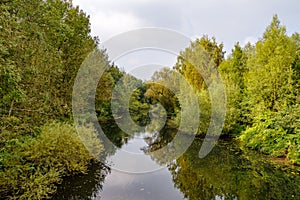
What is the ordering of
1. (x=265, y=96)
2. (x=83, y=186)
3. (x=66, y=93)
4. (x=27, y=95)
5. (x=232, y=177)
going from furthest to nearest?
1. (x=265, y=96)
2. (x=66, y=93)
3. (x=232, y=177)
4. (x=83, y=186)
5. (x=27, y=95)

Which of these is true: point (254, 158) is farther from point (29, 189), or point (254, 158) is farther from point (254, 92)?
point (29, 189)

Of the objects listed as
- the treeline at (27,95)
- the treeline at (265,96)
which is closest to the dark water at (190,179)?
the treeline at (27,95)

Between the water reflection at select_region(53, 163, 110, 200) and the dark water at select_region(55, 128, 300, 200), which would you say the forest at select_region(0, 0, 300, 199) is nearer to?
the water reflection at select_region(53, 163, 110, 200)

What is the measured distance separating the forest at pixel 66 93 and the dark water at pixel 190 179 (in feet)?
2.47

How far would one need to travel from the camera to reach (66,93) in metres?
12.1

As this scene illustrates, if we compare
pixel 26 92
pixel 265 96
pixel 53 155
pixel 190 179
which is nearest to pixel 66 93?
pixel 53 155

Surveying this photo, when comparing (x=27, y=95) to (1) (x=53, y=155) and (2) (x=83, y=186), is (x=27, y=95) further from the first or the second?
(2) (x=83, y=186)

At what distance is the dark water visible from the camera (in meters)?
7.35

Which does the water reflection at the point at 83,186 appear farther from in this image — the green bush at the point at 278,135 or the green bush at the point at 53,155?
the green bush at the point at 278,135

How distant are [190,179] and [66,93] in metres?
7.45

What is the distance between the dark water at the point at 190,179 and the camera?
735 centimetres

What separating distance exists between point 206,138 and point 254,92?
4.32m

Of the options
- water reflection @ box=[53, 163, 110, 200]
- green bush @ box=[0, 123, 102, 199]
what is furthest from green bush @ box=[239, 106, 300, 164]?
green bush @ box=[0, 123, 102, 199]

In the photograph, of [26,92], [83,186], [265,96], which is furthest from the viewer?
[265,96]
